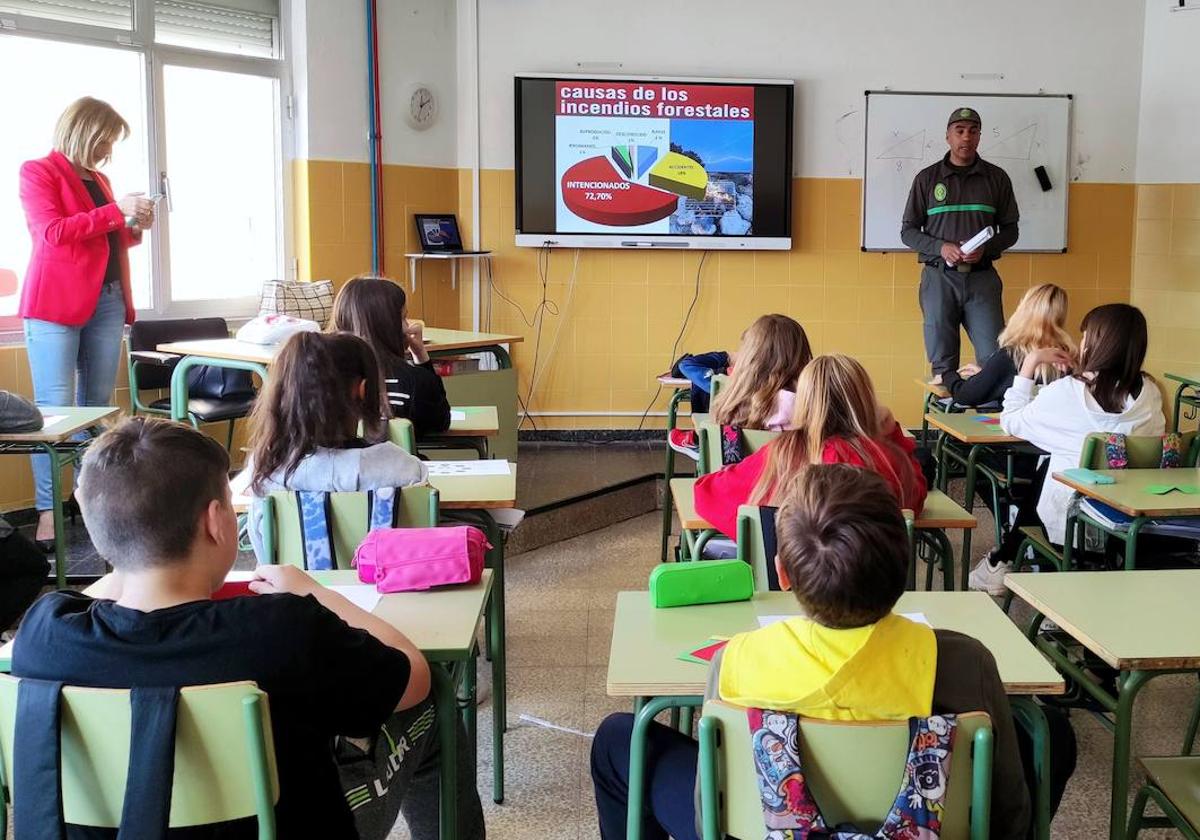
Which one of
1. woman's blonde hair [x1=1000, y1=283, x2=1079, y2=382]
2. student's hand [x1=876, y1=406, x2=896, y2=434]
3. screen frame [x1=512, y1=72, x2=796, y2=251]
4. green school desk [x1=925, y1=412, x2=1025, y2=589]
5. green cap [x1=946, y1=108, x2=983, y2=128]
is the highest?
green cap [x1=946, y1=108, x2=983, y2=128]

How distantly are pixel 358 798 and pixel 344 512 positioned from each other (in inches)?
35.6

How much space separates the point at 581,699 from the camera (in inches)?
144

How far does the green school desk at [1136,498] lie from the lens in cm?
311

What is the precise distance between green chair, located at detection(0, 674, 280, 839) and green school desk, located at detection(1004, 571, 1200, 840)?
1.34 metres

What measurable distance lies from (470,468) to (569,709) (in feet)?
2.54

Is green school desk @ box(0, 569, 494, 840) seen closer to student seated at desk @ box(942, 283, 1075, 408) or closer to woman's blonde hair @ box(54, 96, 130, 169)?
student seated at desk @ box(942, 283, 1075, 408)

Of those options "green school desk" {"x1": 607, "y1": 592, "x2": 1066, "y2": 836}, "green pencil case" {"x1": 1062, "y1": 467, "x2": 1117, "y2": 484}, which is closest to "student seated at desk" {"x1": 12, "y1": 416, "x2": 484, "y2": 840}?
"green school desk" {"x1": 607, "y1": 592, "x2": 1066, "y2": 836}

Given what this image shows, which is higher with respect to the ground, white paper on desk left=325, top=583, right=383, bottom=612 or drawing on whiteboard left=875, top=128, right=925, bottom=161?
drawing on whiteboard left=875, top=128, right=925, bottom=161

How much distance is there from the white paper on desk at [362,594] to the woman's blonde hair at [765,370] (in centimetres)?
183

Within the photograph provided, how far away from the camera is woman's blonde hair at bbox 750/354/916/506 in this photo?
2943mm

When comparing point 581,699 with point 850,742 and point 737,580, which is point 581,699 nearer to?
point 737,580

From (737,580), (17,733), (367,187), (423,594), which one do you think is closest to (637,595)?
(737,580)

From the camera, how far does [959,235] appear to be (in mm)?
6613

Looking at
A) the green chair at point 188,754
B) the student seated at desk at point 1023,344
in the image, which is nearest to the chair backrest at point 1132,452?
the student seated at desk at point 1023,344
